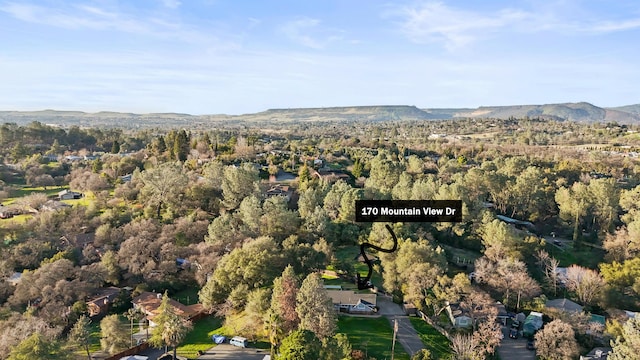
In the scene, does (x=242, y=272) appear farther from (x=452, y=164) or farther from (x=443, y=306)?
(x=452, y=164)

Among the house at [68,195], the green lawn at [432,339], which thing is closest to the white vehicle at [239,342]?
the green lawn at [432,339]

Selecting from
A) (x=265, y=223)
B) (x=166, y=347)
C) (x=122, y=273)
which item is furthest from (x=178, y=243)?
(x=166, y=347)

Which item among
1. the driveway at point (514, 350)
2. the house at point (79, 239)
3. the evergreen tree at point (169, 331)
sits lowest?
the driveway at point (514, 350)

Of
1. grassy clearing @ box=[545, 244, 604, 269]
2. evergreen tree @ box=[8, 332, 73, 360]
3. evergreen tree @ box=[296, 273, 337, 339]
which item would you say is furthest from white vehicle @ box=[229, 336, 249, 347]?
grassy clearing @ box=[545, 244, 604, 269]

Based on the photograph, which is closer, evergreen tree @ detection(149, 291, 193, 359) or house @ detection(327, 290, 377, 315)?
evergreen tree @ detection(149, 291, 193, 359)

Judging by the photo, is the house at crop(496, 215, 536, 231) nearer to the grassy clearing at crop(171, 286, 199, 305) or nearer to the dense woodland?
the dense woodland

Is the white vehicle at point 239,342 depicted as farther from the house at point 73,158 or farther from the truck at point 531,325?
the house at point 73,158
